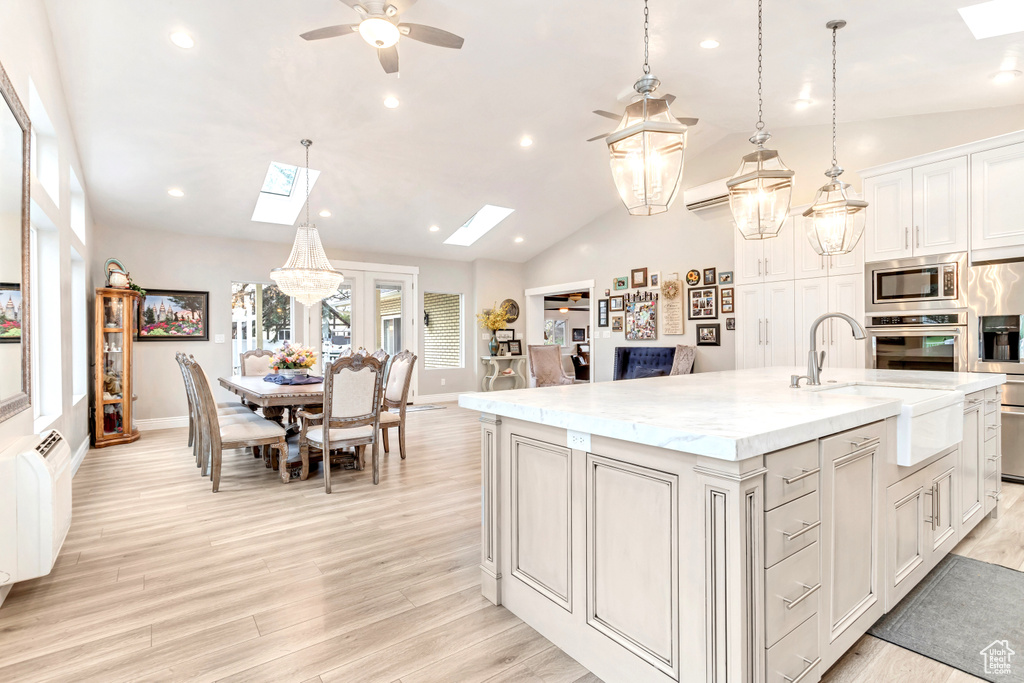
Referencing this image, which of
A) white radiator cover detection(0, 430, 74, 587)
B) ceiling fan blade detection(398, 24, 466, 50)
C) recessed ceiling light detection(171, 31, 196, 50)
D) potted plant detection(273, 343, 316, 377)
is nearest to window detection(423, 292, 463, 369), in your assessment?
potted plant detection(273, 343, 316, 377)

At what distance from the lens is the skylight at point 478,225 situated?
7492 mm

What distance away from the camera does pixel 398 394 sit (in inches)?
185

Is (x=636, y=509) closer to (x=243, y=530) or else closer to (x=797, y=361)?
(x=243, y=530)

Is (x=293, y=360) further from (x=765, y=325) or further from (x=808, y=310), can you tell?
(x=808, y=310)

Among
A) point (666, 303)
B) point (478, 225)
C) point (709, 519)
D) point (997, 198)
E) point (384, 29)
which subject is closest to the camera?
point (709, 519)

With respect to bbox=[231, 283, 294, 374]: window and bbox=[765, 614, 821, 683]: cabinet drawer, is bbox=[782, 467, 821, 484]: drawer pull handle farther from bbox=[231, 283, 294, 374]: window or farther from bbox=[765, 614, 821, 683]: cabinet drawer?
bbox=[231, 283, 294, 374]: window

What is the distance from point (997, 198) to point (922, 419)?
3.07 meters

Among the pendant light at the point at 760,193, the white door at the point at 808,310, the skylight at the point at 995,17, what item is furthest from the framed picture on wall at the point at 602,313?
the skylight at the point at 995,17

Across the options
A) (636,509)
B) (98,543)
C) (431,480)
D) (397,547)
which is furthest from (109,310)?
(636,509)

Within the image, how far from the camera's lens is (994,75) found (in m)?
3.65

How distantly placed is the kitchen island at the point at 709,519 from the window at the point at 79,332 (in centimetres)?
523

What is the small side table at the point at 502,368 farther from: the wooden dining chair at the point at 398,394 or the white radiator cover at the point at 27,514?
the white radiator cover at the point at 27,514

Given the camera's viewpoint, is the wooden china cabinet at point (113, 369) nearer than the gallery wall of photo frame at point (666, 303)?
Yes

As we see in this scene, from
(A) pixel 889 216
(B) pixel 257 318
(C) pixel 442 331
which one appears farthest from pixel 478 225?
(A) pixel 889 216
